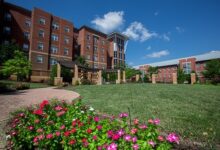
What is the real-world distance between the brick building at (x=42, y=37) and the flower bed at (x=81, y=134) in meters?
27.1

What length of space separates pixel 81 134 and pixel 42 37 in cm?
3396

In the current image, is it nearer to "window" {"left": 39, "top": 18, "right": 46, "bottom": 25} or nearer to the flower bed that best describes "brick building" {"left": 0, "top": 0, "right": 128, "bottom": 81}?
"window" {"left": 39, "top": 18, "right": 46, "bottom": 25}

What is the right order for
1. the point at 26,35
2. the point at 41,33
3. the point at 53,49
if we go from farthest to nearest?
the point at 53,49
the point at 41,33
the point at 26,35

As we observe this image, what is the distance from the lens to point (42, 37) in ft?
102

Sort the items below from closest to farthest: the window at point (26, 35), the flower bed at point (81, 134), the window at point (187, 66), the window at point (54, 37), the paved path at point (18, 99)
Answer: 1. the flower bed at point (81, 134)
2. the paved path at point (18, 99)
3. the window at point (26, 35)
4. the window at point (54, 37)
5. the window at point (187, 66)

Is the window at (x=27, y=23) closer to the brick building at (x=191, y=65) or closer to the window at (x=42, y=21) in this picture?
the window at (x=42, y=21)

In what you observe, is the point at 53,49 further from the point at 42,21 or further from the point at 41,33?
the point at 42,21

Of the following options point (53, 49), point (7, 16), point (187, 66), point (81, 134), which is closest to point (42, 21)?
point (53, 49)

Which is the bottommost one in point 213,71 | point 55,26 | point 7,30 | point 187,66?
point 213,71

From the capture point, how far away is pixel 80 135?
217 centimetres

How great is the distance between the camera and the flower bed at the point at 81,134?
186cm

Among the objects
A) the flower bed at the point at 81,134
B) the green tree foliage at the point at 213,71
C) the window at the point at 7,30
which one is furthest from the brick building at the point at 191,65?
the flower bed at the point at 81,134

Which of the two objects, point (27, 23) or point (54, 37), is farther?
point (54, 37)

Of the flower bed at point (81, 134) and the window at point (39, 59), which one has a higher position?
the window at point (39, 59)
